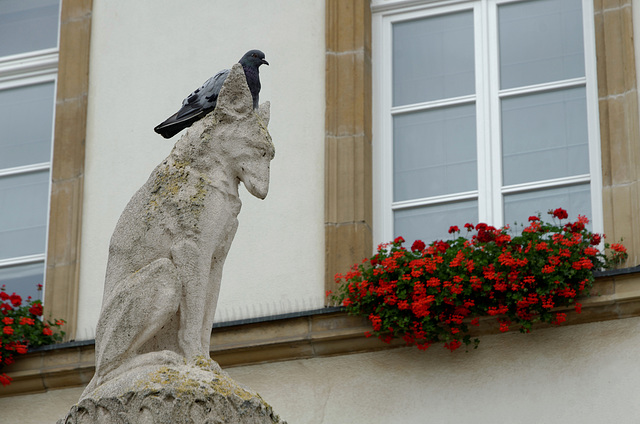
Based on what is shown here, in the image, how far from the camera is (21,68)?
11.7 metres

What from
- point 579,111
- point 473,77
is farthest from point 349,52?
point 579,111

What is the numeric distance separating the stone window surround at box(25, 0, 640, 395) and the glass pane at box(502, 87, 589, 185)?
29 cm

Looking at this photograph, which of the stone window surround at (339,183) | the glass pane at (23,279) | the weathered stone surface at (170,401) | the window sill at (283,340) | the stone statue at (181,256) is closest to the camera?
the weathered stone surface at (170,401)

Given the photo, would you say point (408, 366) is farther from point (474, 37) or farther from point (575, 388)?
point (474, 37)

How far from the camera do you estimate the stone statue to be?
19.4 ft

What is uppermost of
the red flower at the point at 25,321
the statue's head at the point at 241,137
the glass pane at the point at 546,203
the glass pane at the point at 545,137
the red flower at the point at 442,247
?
the glass pane at the point at 545,137

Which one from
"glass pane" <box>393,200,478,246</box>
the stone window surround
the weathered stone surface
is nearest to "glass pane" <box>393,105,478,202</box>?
"glass pane" <box>393,200,478,246</box>

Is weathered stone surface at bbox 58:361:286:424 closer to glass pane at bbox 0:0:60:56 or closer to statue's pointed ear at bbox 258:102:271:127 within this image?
statue's pointed ear at bbox 258:102:271:127

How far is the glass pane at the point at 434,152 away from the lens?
10289mm

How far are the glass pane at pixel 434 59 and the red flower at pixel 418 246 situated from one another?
147cm

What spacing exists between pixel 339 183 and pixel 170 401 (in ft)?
15.5

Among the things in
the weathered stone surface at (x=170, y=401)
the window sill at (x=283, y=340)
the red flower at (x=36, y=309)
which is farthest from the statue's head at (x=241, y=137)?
the red flower at (x=36, y=309)

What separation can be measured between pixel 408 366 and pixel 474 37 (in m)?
2.46

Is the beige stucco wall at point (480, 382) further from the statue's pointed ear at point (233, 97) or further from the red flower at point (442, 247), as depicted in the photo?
the statue's pointed ear at point (233, 97)
